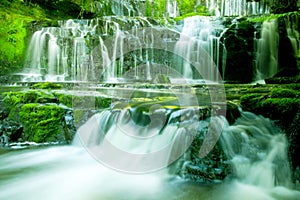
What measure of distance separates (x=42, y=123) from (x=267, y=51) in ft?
Answer: 33.2

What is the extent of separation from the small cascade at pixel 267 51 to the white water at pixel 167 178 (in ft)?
26.7

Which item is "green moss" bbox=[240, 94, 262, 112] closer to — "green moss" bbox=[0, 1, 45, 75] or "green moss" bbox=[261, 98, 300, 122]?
"green moss" bbox=[261, 98, 300, 122]

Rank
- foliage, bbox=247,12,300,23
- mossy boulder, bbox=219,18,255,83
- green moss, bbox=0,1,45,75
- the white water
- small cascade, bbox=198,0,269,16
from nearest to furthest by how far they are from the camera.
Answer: the white water → foliage, bbox=247,12,300,23 → green moss, bbox=0,1,45,75 → mossy boulder, bbox=219,18,255,83 → small cascade, bbox=198,0,269,16

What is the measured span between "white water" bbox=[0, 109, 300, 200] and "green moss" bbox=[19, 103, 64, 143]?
74cm

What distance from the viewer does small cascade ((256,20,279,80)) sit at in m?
11.3

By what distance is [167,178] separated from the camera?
3.76m

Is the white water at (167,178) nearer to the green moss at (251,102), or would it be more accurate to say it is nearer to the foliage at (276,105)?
the foliage at (276,105)

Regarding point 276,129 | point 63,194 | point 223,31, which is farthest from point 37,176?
point 223,31

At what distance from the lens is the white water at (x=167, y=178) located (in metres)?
3.38

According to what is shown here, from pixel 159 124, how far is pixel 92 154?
145 centimetres

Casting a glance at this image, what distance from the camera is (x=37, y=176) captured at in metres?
3.98

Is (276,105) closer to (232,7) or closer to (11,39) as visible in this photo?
→ (11,39)

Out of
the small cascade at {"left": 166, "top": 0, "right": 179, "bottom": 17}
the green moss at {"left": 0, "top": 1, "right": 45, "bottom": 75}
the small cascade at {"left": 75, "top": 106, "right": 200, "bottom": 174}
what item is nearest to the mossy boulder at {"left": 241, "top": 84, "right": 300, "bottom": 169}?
the small cascade at {"left": 75, "top": 106, "right": 200, "bottom": 174}

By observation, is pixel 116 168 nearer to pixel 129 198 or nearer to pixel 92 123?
pixel 129 198
